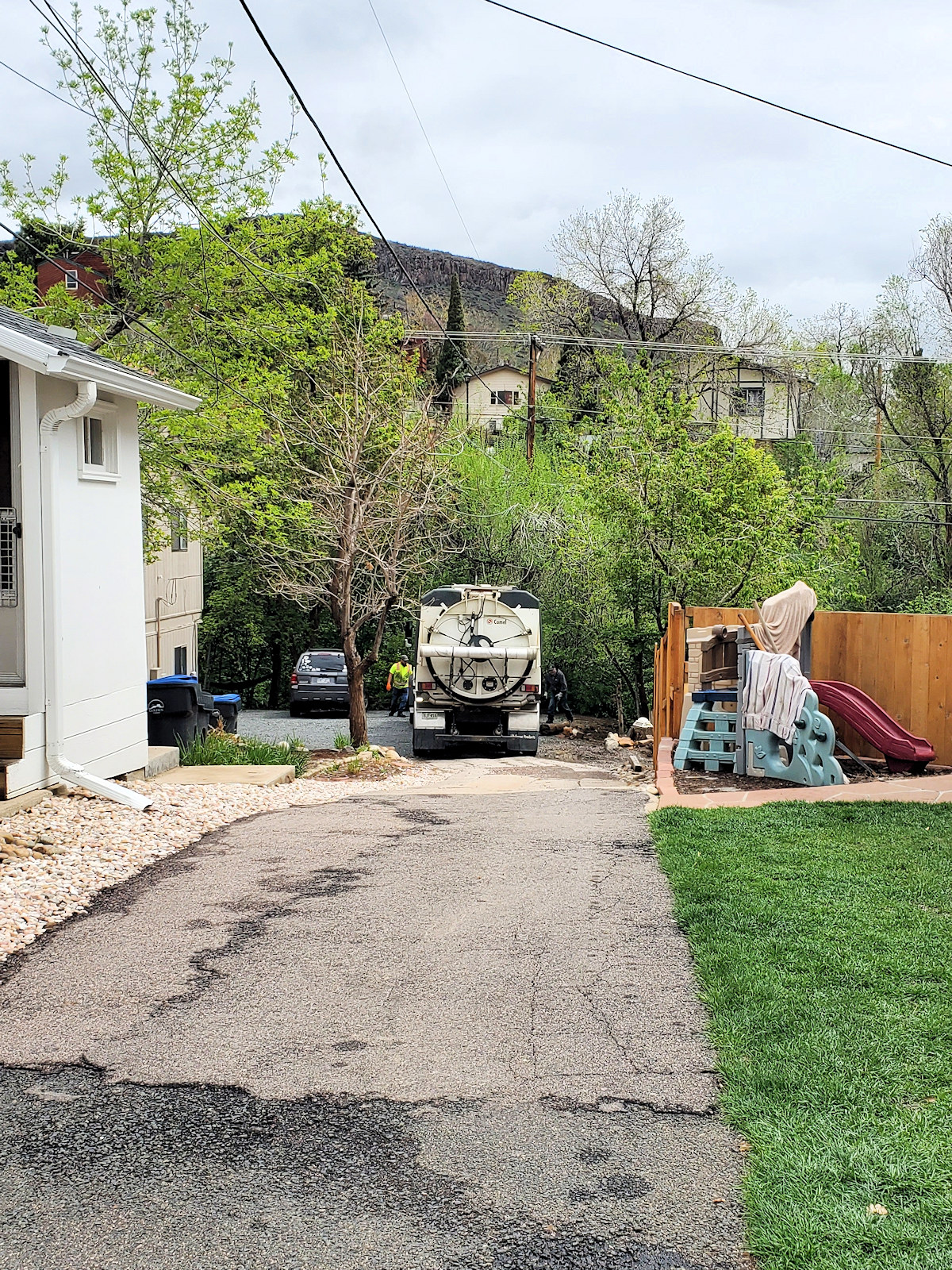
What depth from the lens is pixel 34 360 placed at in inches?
345

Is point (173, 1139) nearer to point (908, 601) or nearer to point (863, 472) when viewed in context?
point (908, 601)

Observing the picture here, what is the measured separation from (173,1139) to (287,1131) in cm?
38

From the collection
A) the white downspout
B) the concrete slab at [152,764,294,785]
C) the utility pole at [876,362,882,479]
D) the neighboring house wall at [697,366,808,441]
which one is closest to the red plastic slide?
the concrete slab at [152,764,294,785]

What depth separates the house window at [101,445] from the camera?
10.6m

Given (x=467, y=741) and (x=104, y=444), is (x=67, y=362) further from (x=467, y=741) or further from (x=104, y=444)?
(x=467, y=741)

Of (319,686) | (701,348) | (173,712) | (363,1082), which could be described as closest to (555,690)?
(319,686)

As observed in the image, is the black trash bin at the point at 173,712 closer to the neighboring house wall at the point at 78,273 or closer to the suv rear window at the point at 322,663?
the neighboring house wall at the point at 78,273

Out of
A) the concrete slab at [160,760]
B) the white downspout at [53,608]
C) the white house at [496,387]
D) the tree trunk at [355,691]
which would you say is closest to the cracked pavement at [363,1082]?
the white downspout at [53,608]

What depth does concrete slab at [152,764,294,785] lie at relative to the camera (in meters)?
11.5

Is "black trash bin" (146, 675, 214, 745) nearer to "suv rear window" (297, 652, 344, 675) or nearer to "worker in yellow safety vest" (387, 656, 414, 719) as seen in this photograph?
"worker in yellow safety vest" (387, 656, 414, 719)

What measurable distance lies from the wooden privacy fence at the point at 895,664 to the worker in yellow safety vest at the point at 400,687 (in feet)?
44.8

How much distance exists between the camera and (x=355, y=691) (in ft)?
59.3

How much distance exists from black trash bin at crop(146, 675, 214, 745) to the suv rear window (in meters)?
13.1

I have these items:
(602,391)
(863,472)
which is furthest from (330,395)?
(863,472)
